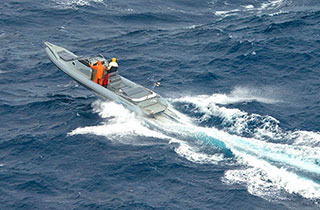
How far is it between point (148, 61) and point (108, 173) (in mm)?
23996

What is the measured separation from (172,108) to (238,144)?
10.4 m

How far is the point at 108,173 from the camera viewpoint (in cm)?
4522

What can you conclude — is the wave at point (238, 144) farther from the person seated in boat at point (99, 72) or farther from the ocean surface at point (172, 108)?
the person seated in boat at point (99, 72)

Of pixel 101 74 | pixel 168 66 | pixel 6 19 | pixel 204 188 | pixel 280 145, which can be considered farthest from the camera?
pixel 6 19

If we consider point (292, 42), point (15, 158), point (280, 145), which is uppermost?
point (292, 42)

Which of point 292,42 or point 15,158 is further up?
point 292,42

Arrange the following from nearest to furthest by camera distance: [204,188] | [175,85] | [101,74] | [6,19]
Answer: [204,188] → [101,74] → [175,85] → [6,19]

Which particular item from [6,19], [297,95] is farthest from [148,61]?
[6,19]

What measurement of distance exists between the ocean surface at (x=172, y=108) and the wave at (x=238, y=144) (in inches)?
4.8

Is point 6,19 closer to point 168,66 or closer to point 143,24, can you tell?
point 143,24

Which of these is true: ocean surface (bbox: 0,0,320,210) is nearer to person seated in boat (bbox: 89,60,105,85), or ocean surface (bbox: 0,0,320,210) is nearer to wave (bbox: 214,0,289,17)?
wave (bbox: 214,0,289,17)

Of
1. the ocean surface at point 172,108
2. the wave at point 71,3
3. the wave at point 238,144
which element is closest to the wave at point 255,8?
the ocean surface at point 172,108

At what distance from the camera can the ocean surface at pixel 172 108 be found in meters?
42.9

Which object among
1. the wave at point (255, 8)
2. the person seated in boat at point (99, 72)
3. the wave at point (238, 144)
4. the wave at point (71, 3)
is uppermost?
the wave at point (255, 8)
